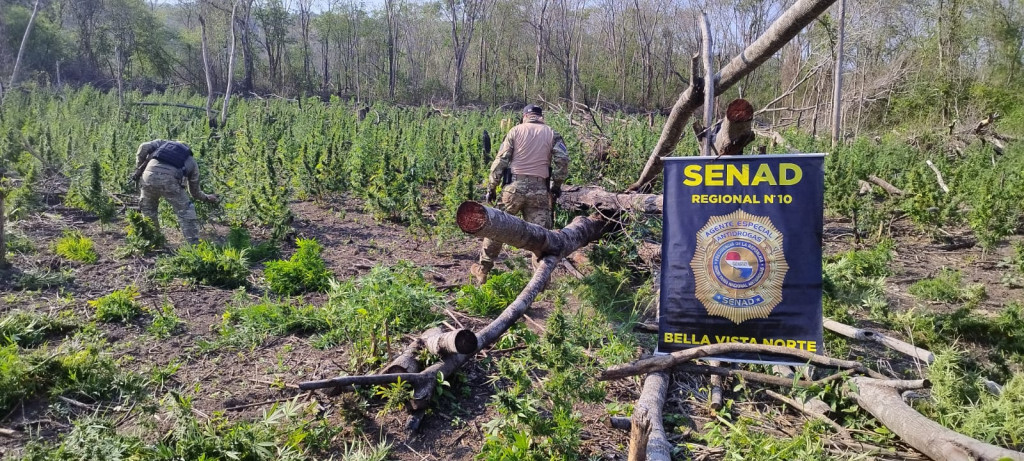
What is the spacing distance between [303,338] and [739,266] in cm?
343

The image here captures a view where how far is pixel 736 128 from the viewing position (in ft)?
15.5

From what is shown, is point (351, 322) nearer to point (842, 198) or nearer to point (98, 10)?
point (842, 198)

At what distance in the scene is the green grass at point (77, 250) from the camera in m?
6.77

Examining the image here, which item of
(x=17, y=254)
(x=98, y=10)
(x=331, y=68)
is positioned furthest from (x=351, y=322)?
(x=331, y=68)

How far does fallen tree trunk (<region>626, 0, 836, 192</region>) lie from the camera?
360 centimetres

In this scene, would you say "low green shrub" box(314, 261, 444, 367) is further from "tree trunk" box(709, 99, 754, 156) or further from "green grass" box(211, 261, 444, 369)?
"tree trunk" box(709, 99, 754, 156)

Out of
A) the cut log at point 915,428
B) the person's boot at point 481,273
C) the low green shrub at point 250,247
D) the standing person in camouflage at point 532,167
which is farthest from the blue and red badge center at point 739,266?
the low green shrub at point 250,247

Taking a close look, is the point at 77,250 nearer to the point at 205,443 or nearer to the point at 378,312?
the point at 378,312

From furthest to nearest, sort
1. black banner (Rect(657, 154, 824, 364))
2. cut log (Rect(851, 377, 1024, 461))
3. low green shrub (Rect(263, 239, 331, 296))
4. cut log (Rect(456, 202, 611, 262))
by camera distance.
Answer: low green shrub (Rect(263, 239, 331, 296))
cut log (Rect(456, 202, 611, 262))
black banner (Rect(657, 154, 824, 364))
cut log (Rect(851, 377, 1024, 461))

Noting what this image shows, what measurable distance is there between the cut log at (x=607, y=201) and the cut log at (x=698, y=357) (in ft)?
7.39

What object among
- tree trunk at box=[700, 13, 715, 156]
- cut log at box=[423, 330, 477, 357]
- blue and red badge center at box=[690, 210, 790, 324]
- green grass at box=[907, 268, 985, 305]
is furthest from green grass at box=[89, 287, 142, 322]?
green grass at box=[907, 268, 985, 305]

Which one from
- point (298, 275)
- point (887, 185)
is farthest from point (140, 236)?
point (887, 185)

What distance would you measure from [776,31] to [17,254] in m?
7.87

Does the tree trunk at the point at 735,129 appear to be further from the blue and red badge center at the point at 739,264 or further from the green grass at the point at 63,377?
the green grass at the point at 63,377
